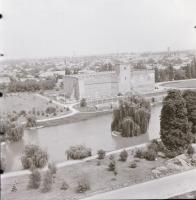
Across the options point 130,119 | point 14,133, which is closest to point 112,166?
point 130,119

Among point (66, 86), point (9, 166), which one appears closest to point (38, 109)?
point (66, 86)

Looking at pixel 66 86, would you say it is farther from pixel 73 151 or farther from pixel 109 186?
pixel 109 186

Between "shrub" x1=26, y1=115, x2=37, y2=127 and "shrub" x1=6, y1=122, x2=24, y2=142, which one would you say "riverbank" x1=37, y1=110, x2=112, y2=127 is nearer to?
"shrub" x1=26, y1=115, x2=37, y2=127

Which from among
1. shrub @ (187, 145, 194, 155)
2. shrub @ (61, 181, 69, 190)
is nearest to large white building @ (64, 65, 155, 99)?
shrub @ (187, 145, 194, 155)

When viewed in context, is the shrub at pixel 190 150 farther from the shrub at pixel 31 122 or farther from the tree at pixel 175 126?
the shrub at pixel 31 122

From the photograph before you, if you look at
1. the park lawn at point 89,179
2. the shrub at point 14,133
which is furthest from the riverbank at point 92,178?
the shrub at point 14,133

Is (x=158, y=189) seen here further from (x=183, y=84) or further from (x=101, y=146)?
(x=183, y=84)

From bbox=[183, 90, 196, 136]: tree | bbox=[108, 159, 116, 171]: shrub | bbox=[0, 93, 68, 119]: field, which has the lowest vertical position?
bbox=[108, 159, 116, 171]: shrub
